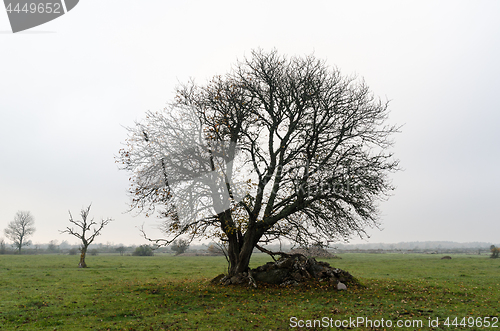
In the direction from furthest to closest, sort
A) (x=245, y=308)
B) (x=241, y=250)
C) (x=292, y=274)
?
1. (x=241, y=250)
2. (x=292, y=274)
3. (x=245, y=308)

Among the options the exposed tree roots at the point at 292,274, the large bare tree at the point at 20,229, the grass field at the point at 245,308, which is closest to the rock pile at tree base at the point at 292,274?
the exposed tree roots at the point at 292,274

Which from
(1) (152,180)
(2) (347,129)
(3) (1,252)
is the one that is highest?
(2) (347,129)

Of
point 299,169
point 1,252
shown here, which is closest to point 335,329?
point 299,169

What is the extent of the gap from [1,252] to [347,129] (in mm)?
109842

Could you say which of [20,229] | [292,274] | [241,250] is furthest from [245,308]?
[20,229]

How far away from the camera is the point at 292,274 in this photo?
21.2 meters

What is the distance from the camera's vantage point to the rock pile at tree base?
20.7 meters

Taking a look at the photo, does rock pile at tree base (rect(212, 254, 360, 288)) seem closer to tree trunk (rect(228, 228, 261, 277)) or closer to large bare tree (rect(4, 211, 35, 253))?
tree trunk (rect(228, 228, 261, 277))

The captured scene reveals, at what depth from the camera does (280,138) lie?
22.0 m

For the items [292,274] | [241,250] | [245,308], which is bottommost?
[245,308]

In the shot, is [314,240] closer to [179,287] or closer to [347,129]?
[347,129]

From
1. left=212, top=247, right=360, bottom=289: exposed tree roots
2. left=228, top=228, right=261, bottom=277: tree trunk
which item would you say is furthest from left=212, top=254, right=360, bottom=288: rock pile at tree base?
left=228, top=228, right=261, bottom=277: tree trunk

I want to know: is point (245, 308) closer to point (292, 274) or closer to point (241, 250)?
point (241, 250)

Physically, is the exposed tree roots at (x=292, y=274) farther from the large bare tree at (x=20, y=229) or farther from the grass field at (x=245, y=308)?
the large bare tree at (x=20, y=229)
